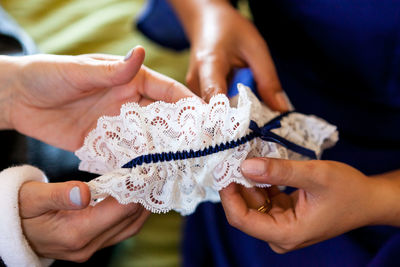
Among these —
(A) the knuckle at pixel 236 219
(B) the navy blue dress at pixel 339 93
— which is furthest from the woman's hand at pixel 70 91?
(B) the navy blue dress at pixel 339 93

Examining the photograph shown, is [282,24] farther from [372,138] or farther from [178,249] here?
[178,249]

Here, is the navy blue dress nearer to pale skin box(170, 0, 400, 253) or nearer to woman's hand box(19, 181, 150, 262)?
pale skin box(170, 0, 400, 253)

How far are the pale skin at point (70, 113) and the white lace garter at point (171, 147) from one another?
0.14ft

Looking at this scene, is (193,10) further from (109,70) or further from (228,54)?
(109,70)

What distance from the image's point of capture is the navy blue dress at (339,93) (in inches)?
29.6

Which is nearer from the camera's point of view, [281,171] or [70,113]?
[281,171]

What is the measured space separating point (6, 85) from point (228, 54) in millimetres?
449

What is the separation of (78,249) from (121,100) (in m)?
0.28

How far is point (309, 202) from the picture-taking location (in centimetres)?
61

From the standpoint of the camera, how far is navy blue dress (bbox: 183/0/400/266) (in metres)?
0.75

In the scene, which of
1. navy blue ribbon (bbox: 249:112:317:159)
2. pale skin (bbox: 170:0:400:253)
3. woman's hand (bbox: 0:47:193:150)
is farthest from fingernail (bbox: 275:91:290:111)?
woman's hand (bbox: 0:47:193:150)

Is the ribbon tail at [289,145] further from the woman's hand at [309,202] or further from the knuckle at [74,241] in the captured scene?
the knuckle at [74,241]

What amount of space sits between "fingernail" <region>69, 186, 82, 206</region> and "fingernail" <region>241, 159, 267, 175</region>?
24 cm

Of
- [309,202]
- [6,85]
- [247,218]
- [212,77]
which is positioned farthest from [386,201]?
[6,85]
